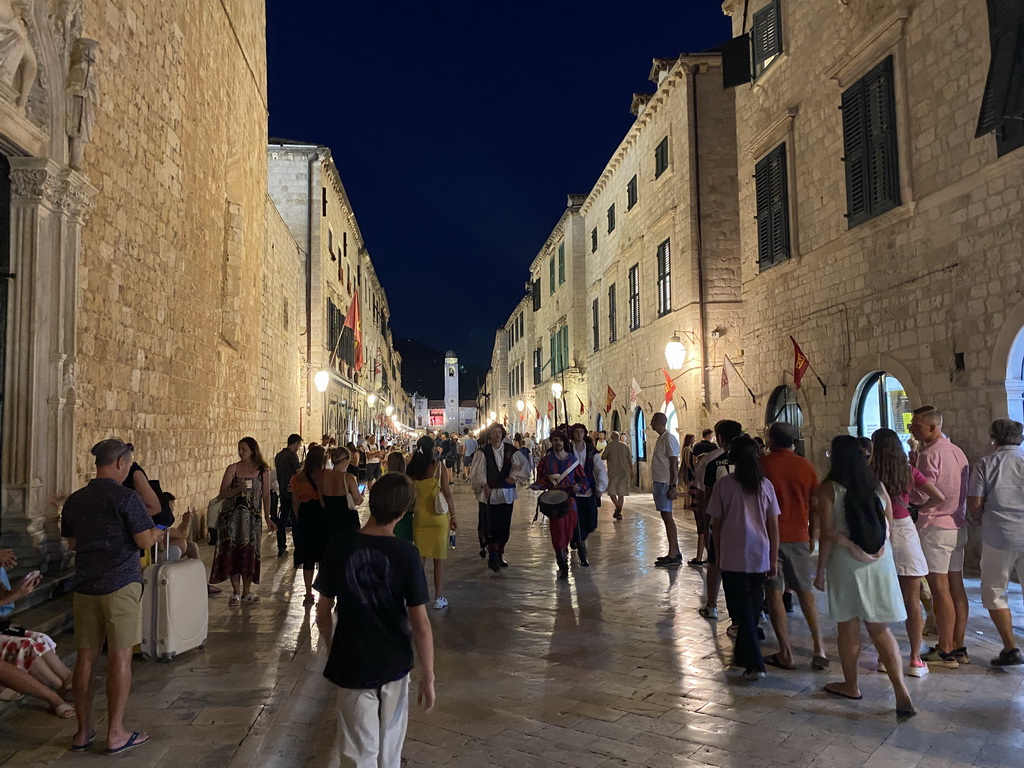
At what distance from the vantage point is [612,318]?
24.6m

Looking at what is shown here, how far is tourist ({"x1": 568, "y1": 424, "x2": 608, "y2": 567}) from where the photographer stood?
30.8 feet

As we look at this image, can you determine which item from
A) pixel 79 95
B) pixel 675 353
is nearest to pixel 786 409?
pixel 675 353

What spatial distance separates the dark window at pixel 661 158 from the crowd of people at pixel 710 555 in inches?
489

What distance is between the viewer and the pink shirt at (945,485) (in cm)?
531

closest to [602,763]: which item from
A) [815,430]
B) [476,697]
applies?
[476,697]

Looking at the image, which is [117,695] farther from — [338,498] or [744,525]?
[744,525]

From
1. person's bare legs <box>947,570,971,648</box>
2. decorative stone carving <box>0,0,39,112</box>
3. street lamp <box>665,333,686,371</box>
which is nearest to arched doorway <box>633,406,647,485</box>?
street lamp <box>665,333,686,371</box>

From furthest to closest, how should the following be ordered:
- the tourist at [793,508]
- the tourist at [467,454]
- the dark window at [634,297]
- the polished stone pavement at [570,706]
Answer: the tourist at [467,454] < the dark window at [634,297] < the tourist at [793,508] < the polished stone pavement at [570,706]

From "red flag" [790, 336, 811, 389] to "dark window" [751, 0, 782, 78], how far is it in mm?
5108

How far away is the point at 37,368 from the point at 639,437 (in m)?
17.6

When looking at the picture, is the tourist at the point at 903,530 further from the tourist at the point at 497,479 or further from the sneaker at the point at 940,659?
the tourist at the point at 497,479

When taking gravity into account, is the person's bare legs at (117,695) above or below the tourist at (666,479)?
below

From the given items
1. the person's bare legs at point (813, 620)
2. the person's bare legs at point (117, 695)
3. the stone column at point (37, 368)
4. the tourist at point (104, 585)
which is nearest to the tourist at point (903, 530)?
the person's bare legs at point (813, 620)

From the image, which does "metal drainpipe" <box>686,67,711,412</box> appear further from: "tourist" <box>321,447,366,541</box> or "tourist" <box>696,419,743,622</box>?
"tourist" <box>321,447,366,541</box>
